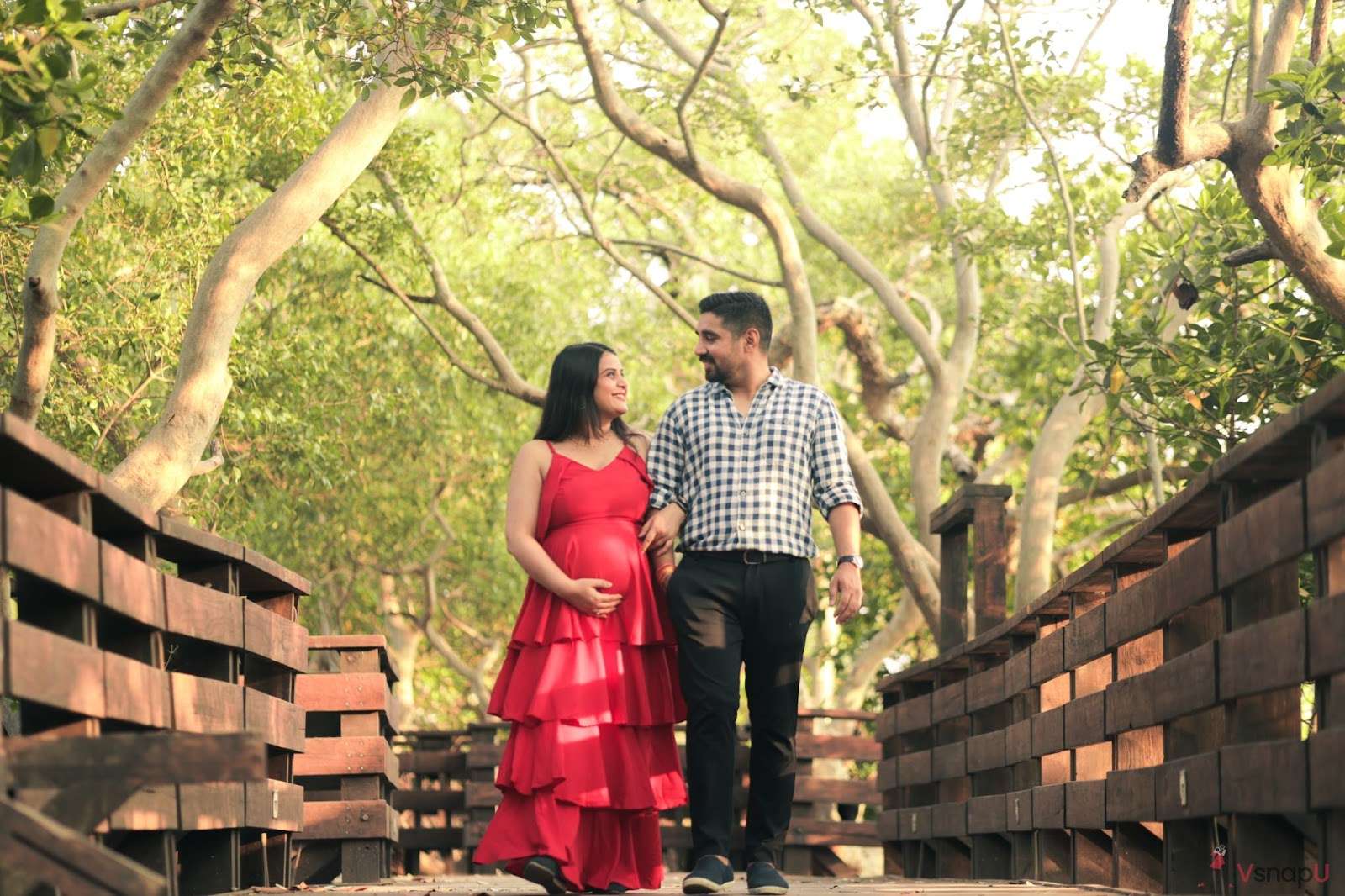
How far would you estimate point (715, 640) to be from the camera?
6.64 metres

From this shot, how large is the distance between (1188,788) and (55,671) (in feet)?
10.2

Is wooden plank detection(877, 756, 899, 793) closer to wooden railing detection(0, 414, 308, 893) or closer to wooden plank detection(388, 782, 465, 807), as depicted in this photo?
wooden railing detection(0, 414, 308, 893)

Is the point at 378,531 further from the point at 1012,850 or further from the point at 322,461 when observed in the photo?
the point at 1012,850

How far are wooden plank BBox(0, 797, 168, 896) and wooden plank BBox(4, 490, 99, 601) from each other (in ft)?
2.03

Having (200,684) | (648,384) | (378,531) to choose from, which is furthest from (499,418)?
(200,684)

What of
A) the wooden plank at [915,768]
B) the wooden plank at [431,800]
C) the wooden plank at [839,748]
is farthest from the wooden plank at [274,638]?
Answer: the wooden plank at [431,800]

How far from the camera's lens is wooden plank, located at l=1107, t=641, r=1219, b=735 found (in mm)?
5202

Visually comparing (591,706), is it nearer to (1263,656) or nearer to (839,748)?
(1263,656)

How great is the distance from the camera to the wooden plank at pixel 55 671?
3883mm

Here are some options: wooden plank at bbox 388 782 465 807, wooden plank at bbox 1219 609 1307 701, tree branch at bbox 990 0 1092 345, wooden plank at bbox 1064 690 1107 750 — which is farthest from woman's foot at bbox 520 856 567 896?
wooden plank at bbox 388 782 465 807

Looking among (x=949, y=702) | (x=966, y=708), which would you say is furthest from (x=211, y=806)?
(x=949, y=702)

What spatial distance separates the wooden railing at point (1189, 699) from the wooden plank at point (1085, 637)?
16mm

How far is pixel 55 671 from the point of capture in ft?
13.6

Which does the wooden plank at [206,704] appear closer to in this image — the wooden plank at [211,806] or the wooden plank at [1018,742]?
the wooden plank at [211,806]
